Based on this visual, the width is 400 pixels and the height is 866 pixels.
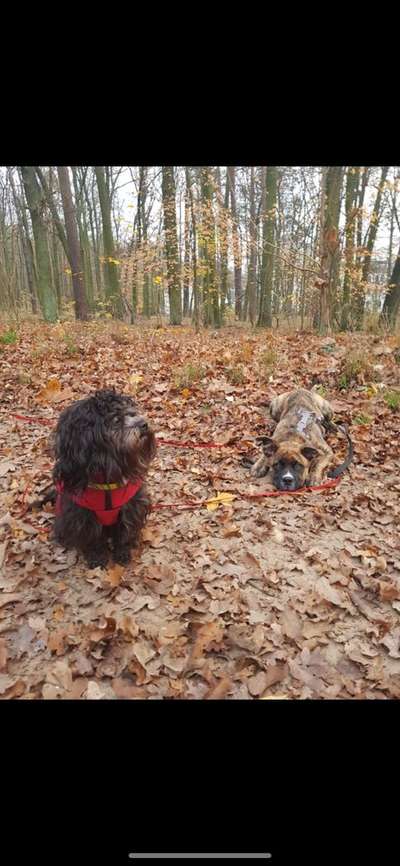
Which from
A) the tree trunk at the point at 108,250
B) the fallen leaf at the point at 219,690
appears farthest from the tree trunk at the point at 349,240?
the fallen leaf at the point at 219,690

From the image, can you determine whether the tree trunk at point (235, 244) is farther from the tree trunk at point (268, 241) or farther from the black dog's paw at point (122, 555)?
the black dog's paw at point (122, 555)

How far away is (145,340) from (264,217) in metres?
5.25

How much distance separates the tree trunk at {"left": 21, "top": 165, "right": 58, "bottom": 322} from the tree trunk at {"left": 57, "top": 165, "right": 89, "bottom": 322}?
27.5 inches

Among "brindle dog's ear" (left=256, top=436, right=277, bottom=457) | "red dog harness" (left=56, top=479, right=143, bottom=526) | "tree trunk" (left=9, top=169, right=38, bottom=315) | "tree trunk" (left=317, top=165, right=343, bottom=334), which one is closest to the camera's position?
"red dog harness" (left=56, top=479, right=143, bottom=526)

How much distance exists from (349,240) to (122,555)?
427 inches

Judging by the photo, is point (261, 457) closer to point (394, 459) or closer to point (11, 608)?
point (394, 459)

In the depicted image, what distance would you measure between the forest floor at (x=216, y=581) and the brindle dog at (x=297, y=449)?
0.74 feet

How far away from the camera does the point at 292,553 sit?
12.7ft

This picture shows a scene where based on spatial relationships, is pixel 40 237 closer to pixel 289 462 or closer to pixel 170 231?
pixel 170 231

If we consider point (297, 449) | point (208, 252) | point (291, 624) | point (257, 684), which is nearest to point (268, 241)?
point (208, 252)

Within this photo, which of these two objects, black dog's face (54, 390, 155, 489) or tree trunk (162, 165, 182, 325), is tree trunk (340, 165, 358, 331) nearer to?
tree trunk (162, 165, 182, 325)

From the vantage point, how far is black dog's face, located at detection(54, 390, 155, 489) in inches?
124

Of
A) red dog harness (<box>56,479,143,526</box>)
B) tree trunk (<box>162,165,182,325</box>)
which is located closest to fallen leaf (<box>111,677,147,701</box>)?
red dog harness (<box>56,479,143,526</box>)
